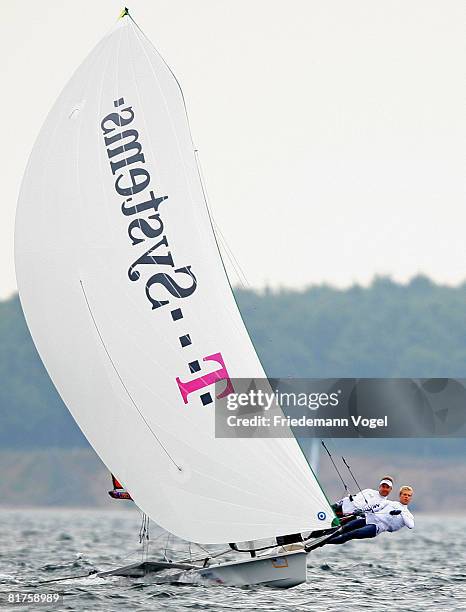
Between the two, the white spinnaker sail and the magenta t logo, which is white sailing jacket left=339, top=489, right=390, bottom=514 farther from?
the magenta t logo

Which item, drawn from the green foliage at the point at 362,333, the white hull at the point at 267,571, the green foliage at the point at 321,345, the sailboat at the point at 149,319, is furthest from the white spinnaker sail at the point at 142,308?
the green foliage at the point at 362,333

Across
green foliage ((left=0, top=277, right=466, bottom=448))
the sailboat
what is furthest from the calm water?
green foliage ((left=0, top=277, right=466, bottom=448))

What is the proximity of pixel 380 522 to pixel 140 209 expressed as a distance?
183 inches

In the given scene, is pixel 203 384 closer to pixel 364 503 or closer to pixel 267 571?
pixel 267 571

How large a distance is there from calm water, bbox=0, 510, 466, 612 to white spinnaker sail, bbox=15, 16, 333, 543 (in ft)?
2.72

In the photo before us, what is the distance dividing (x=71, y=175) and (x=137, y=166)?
80 cm

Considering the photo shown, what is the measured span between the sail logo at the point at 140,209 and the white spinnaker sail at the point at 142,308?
0.02m

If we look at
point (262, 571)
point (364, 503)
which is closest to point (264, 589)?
point (262, 571)

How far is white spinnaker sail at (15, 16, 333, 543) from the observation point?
16625mm

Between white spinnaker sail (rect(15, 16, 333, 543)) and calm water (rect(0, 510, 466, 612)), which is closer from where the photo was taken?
calm water (rect(0, 510, 466, 612))

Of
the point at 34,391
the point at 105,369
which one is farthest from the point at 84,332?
the point at 34,391

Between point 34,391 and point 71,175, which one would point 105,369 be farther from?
point 34,391

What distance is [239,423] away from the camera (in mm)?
16469

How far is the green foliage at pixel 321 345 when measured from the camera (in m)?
79.9
